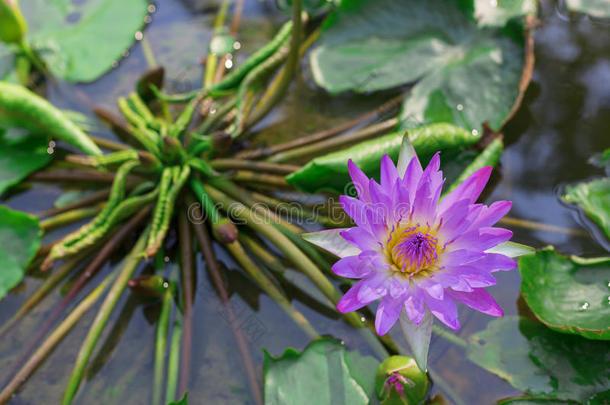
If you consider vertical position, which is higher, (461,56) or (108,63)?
(108,63)

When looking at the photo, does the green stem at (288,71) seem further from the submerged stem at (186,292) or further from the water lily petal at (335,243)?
the water lily petal at (335,243)

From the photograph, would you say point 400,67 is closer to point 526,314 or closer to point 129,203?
point 526,314

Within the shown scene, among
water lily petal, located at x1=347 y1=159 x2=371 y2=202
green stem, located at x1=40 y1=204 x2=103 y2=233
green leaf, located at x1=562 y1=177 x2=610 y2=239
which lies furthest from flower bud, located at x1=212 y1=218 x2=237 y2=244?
green leaf, located at x1=562 y1=177 x2=610 y2=239

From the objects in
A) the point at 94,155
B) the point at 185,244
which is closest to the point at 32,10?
the point at 94,155

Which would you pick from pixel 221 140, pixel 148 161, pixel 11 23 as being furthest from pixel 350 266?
pixel 11 23

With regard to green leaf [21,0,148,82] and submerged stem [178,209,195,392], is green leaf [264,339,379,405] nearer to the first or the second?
submerged stem [178,209,195,392]

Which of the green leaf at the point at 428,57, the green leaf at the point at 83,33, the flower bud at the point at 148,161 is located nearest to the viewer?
the flower bud at the point at 148,161

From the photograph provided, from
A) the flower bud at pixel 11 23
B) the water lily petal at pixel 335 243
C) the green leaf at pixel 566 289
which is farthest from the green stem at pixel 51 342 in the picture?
the green leaf at pixel 566 289
